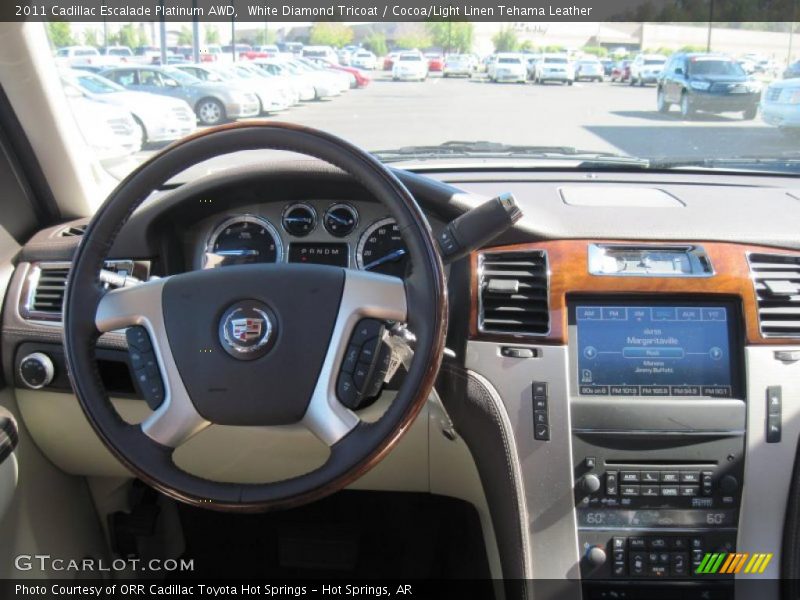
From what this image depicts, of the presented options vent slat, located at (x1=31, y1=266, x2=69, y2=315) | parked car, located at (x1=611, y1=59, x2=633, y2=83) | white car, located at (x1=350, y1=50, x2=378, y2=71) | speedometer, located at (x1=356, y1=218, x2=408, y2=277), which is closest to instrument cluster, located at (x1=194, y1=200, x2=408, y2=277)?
speedometer, located at (x1=356, y1=218, x2=408, y2=277)

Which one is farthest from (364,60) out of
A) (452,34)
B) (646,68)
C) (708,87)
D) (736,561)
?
(736,561)

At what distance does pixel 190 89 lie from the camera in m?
5.12

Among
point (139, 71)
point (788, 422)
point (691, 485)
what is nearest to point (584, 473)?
point (691, 485)

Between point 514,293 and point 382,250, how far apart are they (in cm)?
42

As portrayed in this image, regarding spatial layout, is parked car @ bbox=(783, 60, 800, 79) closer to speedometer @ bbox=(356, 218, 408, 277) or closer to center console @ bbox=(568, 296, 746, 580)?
center console @ bbox=(568, 296, 746, 580)

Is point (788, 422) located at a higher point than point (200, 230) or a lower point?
lower

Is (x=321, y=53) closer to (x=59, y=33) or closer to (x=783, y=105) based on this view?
(x=59, y=33)

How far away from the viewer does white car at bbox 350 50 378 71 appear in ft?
13.2

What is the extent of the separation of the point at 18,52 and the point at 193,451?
1.35 metres

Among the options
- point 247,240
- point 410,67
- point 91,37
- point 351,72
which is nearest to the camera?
point 247,240

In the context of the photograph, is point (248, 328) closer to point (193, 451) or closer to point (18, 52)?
point (193, 451)

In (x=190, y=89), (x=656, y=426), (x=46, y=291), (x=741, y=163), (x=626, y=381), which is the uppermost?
(x=190, y=89)

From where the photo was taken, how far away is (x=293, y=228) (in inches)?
97.4

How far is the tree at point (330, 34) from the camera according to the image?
117 inches
